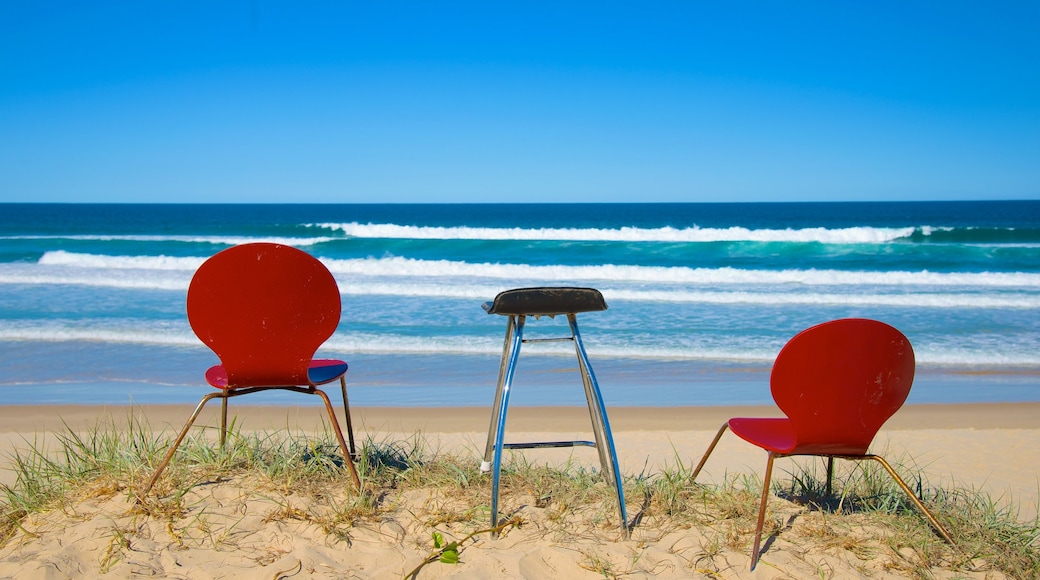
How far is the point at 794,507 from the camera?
325cm

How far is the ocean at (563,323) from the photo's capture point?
7227 millimetres

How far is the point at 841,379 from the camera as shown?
2654mm

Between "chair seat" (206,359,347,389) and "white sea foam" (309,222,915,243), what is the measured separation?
972 inches

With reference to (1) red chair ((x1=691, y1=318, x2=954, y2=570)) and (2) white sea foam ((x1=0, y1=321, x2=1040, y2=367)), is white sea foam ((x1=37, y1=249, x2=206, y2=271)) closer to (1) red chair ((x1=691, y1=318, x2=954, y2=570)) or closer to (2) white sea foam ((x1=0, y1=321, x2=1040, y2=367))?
(2) white sea foam ((x1=0, y1=321, x2=1040, y2=367))


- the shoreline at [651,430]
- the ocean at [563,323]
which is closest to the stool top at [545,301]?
the shoreline at [651,430]

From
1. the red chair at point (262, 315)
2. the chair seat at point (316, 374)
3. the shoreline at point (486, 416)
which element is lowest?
the shoreline at point (486, 416)

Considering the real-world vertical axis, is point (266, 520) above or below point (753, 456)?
above

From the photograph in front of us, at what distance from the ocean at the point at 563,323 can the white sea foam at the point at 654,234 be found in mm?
1432

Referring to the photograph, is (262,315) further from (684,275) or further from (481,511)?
(684,275)

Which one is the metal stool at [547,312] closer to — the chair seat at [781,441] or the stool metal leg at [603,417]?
the stool metal leg at [603,417]

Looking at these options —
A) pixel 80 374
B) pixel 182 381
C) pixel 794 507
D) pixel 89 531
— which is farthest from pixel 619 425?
pixel 80 374

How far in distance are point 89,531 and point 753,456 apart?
3830mm

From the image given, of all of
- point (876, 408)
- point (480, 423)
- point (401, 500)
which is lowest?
point (480, 423)

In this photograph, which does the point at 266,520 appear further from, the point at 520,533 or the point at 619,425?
the point at 619,425
